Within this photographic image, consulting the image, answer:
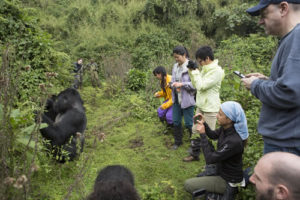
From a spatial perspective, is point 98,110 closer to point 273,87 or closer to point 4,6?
point 4,6

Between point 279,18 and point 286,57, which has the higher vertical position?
point 279,18

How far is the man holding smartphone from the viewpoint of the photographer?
5.28 feet

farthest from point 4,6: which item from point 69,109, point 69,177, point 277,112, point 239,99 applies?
point 277,112

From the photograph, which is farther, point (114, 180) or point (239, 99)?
point (239, 99)

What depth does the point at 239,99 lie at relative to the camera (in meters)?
4.78

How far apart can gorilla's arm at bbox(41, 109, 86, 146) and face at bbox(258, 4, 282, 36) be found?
307cm

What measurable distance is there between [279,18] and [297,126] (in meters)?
0.79

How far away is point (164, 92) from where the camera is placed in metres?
4.91

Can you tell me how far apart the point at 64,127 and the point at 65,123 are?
0.07 metres

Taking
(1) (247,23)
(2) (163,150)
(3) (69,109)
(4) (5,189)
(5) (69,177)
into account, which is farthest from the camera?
(1) (247,23)

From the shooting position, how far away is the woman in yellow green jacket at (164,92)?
467cm

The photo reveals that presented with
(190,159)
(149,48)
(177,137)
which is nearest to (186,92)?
(177,137)

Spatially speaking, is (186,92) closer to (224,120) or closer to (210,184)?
(224,120)

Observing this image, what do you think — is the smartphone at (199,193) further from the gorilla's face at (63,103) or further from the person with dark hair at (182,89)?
the gorilla's face at (63,103)
